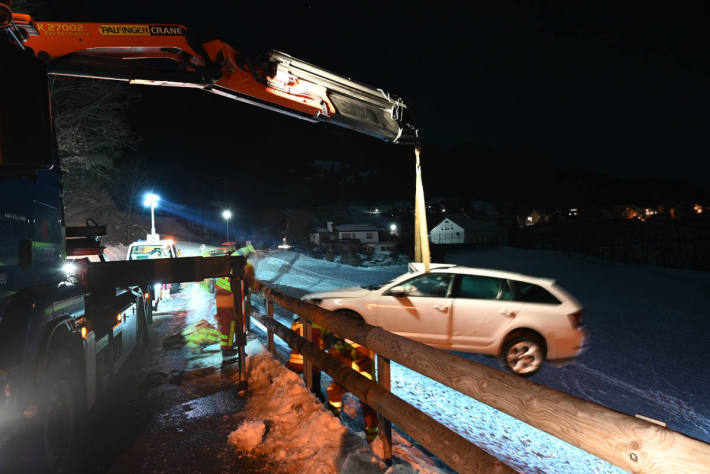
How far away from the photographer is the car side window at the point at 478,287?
6.48m

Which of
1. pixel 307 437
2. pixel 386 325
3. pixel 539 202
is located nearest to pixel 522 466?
pixel 307 437

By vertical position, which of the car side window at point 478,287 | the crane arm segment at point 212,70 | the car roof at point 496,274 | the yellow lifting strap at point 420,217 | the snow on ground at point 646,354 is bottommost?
the snow on ground at point 646,354

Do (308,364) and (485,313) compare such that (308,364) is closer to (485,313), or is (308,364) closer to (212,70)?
(485,313)

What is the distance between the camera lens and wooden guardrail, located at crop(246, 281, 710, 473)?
1294 mm

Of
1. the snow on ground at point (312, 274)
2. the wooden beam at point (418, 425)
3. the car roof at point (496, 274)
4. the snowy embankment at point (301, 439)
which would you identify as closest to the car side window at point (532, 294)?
the car roof at point (496, 274)

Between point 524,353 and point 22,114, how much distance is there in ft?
22.2

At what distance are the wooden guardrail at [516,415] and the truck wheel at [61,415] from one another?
7.44 ft

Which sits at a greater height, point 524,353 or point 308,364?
point 308,364

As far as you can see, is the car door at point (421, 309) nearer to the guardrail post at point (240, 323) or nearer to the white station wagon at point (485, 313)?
the white station wagon at point (485, 313)

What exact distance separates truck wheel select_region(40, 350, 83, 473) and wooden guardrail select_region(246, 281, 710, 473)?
2.27 m

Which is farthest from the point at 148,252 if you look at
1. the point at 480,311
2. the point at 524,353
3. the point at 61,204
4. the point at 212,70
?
the point at 524,353

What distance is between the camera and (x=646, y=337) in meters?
8.60

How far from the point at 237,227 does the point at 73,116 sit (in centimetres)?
6813

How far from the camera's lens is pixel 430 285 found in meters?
6.87
